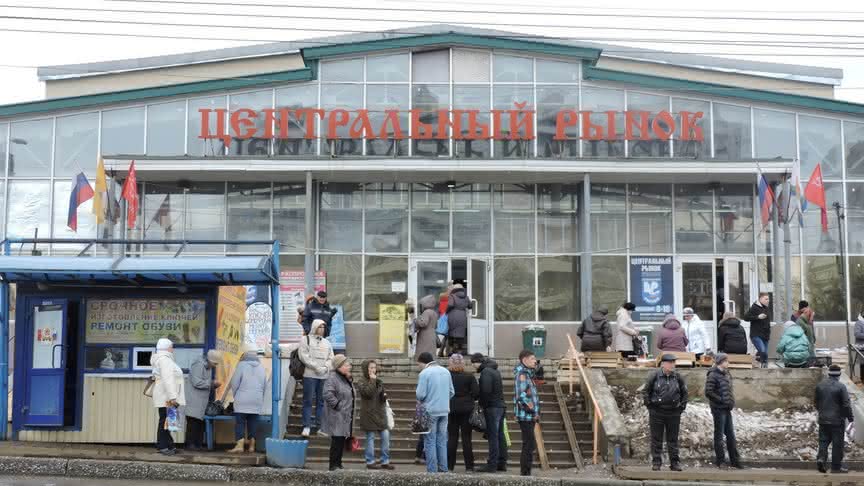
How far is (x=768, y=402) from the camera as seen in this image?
61.3 ft

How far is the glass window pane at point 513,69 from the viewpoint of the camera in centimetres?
2528

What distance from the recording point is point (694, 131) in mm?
24875

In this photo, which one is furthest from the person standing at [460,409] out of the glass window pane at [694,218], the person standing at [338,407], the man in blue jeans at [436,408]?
the glass window pane at [694,218]

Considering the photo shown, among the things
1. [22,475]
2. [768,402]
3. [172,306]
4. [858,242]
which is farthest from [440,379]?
[858,242]

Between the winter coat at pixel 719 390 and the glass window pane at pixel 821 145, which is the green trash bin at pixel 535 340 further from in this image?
the winter coat at pixel 719 390

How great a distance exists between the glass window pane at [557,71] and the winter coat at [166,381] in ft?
45.0

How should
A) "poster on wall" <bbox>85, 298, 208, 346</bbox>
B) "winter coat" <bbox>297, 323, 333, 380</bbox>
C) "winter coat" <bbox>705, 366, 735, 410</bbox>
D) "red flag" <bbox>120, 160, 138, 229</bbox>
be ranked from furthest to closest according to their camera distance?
"red flag" <bbox>120, 160, 138, 229</bbox>, "winter coat" <bbox>297, 323, 333, 380</bbox>, "poster on wall" <bbox>85, 298, 208, 346</bbox>, "winter coat" <bbox>705, 366, 735, 410</bbox>

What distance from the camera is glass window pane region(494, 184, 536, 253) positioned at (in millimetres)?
25375

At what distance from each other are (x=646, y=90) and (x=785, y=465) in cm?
1163

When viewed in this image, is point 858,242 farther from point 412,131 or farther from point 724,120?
point 412,131

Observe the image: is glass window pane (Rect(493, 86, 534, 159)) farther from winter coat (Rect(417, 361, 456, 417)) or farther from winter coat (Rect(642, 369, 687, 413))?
winter coat (Rect(417, 361, 456, 417))

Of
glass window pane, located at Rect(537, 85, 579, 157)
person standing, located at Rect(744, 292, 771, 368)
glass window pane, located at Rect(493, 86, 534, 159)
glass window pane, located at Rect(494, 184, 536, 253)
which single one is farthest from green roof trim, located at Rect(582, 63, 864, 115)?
person standing, located at Rect(744, 292, 771, 368)

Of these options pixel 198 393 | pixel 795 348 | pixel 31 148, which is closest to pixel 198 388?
pixel 198 393

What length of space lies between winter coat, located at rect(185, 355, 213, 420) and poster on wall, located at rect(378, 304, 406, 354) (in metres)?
9.11
